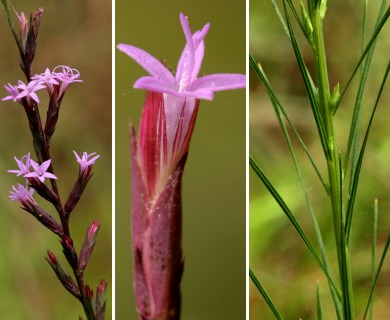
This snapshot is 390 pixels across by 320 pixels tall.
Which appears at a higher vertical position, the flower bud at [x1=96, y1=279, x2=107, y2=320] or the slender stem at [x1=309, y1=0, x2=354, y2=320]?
the slender stem at [x1=309, y1=0, x2=354, y2=320]

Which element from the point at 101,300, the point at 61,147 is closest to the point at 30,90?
the point at 61,147

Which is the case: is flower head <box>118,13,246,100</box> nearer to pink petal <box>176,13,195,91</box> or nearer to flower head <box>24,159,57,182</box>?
pink petal <box>176,13,195,91</box>

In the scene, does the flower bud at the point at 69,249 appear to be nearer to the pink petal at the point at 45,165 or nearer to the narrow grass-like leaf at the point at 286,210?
the pink petal at the point at 45,165

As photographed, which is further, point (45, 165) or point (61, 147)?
point (61, 147)

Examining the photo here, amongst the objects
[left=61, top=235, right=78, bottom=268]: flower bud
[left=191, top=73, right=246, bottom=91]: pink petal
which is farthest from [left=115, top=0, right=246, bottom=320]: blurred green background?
[left=61, top=235, right=78, bottom=268]: flower bud

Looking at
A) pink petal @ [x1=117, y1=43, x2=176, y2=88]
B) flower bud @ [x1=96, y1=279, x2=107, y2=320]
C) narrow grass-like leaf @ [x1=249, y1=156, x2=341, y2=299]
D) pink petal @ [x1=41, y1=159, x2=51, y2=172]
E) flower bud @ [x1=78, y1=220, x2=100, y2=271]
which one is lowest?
flower bud @ [x1=96, y1=279, x2=107, y2=320]

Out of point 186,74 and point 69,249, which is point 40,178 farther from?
point 186,74
